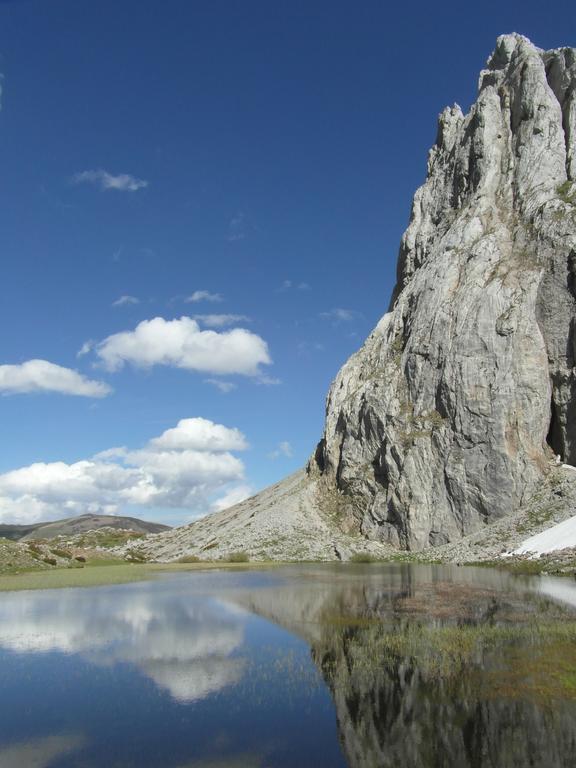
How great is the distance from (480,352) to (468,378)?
202 inches

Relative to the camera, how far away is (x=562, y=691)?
650 inches

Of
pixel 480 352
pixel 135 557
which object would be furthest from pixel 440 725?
pixel 135 557

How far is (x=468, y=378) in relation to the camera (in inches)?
3848

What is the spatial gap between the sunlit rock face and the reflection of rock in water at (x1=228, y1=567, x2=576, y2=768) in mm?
64584

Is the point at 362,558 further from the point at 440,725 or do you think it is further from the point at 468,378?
the point at 440,725

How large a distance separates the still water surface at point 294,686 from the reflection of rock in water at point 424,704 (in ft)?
0.18

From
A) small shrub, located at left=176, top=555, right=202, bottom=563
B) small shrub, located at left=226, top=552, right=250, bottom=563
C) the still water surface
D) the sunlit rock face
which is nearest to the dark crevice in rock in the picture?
the sunlit rock face

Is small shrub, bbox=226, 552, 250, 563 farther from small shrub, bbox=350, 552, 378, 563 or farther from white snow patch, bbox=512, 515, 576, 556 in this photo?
white snow patch, bbox=512, 515, 576, 556

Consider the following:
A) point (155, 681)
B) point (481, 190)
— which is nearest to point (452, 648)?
point (155, 681)

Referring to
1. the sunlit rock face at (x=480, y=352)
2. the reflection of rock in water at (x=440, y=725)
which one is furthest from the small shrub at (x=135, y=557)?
the reflection of rock in water at (x=440, y=725)

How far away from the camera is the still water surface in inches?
532

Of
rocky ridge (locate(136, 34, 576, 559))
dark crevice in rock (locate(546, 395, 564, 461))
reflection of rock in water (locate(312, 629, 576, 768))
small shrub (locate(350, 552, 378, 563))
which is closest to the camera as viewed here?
reflection of rock in water (locate(312, 629, 576, 768))

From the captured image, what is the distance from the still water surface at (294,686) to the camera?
44.3 ft

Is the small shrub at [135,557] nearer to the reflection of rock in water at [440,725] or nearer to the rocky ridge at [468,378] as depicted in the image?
the rocky ridge at [468,378]
